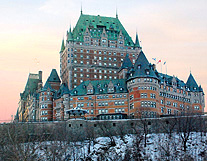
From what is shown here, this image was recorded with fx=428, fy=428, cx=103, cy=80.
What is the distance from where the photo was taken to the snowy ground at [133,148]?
9906cm

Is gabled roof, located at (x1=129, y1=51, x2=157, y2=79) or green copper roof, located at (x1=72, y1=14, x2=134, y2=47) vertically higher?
green copper roof, located at (x1=72, y1=14, x2=134, y2=47)

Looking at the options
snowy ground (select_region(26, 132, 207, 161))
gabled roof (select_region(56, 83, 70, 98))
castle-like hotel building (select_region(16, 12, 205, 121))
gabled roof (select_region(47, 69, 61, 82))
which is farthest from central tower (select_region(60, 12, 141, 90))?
snowy ground (select_region(26, 132, 207, 161))

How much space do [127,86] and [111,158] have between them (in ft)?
133

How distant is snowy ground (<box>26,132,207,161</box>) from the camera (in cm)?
9906

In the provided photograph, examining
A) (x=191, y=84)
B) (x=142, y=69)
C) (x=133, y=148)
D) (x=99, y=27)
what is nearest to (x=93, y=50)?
(x=99, y=27)

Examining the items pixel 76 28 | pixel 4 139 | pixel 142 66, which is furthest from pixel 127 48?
pixel 4 139

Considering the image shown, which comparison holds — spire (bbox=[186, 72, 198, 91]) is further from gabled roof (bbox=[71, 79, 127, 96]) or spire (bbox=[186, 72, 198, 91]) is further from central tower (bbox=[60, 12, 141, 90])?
central tower (bbox=[60, 12, 141, 90])

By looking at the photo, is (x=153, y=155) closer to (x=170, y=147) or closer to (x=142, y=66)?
(x=170, y=147)

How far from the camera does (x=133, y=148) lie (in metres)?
104

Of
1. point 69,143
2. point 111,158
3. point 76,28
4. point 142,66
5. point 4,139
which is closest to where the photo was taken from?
point 4,139

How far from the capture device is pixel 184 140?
10556 centimetres

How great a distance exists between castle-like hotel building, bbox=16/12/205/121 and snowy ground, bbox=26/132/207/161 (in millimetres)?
13897

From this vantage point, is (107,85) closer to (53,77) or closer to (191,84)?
(53,77)

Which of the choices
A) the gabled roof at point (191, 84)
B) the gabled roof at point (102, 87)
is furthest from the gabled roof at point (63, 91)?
the gabled roof at point (191, 84)
